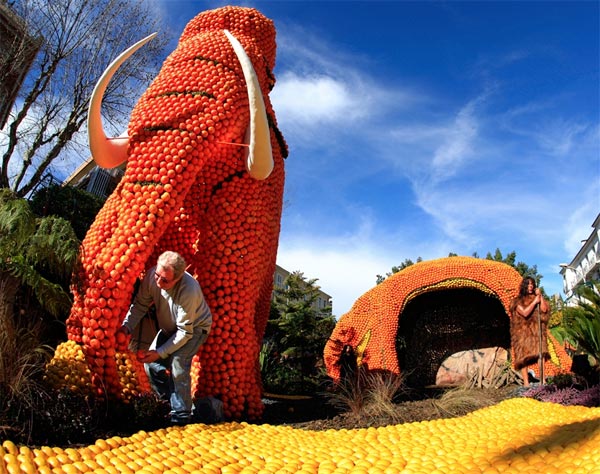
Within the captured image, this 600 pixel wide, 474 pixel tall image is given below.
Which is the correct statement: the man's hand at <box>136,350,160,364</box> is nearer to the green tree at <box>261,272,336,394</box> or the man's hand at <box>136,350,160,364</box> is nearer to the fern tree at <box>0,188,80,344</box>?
the fern tree at <box>0,188,80,344</box>

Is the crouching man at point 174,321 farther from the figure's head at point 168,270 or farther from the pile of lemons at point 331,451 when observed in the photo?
the pile of lemons at point 331,451

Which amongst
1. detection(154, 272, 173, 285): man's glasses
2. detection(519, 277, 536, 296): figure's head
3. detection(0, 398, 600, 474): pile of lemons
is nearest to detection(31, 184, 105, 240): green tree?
detection(154, 272, 173, 285): man's glasses

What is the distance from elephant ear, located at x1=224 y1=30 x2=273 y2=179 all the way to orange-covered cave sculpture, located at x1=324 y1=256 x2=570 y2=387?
621cm

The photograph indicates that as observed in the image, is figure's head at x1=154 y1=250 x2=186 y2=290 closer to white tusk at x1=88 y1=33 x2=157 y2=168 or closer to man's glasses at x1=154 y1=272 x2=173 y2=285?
man's glasses at x1=154 y1=272 x2=173 y2=285

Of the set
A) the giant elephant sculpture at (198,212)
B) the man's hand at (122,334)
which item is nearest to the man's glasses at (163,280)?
the giant elephant sculpture at (198,212)

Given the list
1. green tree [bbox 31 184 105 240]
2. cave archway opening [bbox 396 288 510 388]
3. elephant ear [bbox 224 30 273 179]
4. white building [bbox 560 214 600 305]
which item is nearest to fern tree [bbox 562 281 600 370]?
cave archway opening [bbox 396 288 510 388]

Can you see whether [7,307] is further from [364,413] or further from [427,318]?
[427,318]

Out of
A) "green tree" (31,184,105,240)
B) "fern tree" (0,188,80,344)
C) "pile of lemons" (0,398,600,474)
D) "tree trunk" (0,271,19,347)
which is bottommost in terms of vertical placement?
"pile of lemons" (0,398,600,474)

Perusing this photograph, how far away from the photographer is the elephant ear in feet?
16.0

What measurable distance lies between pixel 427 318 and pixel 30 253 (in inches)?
342

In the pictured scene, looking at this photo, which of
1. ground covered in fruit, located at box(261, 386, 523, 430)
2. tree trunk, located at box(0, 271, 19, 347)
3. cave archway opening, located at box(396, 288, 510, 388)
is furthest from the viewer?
cave archway opening, located at box(396, 288, 510, 388)

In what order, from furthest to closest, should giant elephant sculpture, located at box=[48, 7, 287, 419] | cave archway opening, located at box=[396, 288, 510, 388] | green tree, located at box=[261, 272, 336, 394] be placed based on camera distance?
green tree, located at box=[261, 272, 336, 394], cave archway opening, located at box=[396, 288, 510, 388], giant elephant sculpture, located at box=[48, 7, 287, 419]

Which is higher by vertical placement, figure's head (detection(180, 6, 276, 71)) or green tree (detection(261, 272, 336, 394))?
figure's head (detection(180, 6, 276, 71))

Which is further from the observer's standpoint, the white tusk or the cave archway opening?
the cave archway opening
